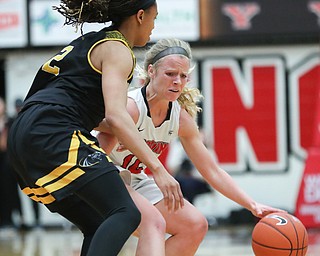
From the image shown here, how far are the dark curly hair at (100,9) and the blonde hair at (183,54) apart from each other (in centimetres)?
80

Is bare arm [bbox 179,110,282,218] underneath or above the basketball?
above

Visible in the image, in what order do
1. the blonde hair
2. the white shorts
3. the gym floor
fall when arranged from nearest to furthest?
the blonde hair → the white shorts → the gym floor

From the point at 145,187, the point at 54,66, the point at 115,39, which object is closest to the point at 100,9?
the point at 115,39

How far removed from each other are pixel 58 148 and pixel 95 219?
1.77 feet

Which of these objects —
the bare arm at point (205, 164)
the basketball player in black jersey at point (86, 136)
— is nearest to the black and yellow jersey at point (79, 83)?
the basketball player in black jersey at point (86, 136)

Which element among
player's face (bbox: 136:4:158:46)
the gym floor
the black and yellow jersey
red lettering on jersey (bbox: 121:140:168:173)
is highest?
player's face (bbox: 136:4:158:46)

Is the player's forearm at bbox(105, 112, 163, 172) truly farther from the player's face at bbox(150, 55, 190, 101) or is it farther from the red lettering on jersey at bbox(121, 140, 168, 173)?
the red lettering on jersey at bbox(121, 140, 168, 173)

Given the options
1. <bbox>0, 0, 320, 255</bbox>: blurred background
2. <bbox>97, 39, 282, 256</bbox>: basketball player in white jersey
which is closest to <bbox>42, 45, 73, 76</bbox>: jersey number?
<bbox>97, 39, 282, 256</bbox>: basketball player in white jersey

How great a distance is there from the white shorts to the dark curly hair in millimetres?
1192

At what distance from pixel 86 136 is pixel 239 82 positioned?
9.46 metres

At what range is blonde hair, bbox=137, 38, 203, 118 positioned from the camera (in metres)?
5.45

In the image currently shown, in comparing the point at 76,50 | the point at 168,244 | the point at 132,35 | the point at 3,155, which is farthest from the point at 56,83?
the point at 3,155

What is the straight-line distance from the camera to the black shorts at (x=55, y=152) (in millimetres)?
4250

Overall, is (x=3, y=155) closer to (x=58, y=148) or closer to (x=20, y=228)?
(x=20, y=228)
